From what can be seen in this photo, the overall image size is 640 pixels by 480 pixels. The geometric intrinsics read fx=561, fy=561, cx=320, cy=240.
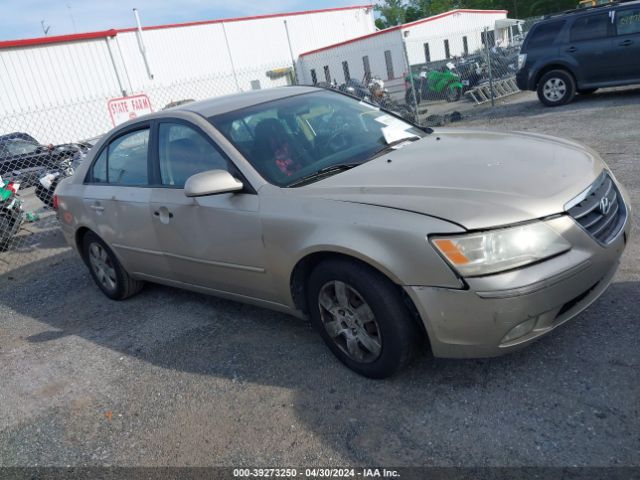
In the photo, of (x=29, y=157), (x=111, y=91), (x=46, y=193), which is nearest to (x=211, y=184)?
(x=46, y=193)

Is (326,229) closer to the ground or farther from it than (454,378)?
farther from it

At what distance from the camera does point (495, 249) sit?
8.60 feet

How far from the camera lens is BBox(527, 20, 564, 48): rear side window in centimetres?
1152

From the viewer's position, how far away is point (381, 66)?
30094 millimetres

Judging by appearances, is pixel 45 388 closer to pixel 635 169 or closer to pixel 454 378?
pixel 454 378

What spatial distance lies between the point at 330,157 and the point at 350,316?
111 centimetres

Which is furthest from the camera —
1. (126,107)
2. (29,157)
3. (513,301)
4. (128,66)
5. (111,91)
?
(128,66)

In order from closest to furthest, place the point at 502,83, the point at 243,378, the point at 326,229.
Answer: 1. the point at 326,229
2. the point at 243,378
3. the point at 502,83

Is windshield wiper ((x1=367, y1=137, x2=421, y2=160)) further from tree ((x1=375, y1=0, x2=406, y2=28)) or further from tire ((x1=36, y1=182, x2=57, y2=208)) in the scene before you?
tree ((x1=375, y1=0, x2=406, y2=28))

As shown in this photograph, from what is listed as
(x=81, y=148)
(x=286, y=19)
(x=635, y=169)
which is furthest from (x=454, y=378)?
(x=286, y=19)

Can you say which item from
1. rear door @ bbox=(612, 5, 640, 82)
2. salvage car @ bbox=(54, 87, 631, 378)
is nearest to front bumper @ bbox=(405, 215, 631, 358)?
salvage car @ bbox=(54, 87, 631, 378)

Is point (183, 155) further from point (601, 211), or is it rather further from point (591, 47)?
point (591, 47)

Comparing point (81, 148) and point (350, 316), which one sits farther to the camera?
point (81, 148)

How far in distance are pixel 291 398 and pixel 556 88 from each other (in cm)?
1070
